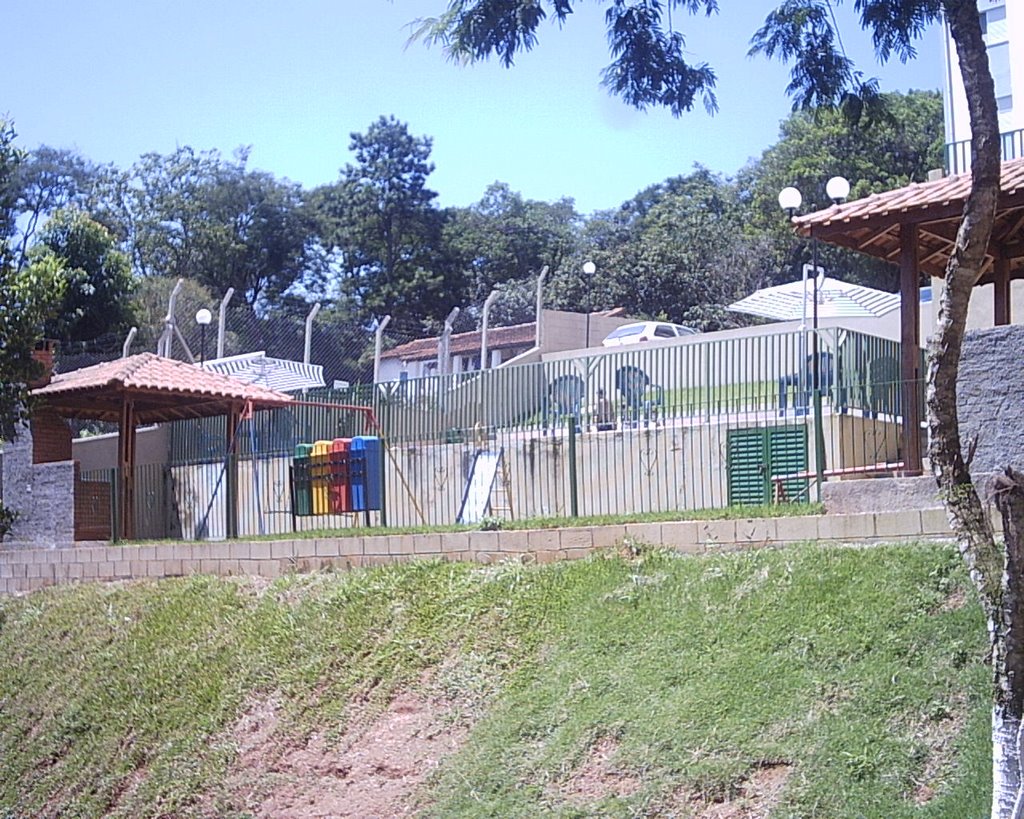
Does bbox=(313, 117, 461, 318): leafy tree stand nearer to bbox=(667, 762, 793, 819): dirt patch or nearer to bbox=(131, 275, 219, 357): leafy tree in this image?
bbox=(131, 275, 219, 357): leafy tree

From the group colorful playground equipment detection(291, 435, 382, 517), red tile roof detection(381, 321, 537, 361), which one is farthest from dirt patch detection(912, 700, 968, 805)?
red tile roof detection(381, 321, 537, 361)

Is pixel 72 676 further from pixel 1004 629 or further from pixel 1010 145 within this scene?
pixel 1010 145

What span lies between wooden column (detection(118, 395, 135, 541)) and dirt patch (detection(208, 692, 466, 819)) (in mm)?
8463

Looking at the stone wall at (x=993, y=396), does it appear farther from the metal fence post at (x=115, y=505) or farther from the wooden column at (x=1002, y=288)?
the metal fence post at (x=115, y=505)

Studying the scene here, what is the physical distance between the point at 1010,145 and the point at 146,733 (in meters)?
14.9

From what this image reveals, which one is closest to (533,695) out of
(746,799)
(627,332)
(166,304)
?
(746,799)

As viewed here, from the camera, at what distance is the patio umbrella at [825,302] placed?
25391mm

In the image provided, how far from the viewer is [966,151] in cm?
2153

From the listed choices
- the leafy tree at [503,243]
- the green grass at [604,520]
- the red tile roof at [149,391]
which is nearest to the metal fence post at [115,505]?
the red tile roof at [149,391]

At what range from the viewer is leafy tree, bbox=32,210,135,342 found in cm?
2981

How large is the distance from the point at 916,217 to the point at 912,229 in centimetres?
20

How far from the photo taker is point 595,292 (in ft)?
159

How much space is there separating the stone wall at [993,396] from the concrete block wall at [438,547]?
1.14 m

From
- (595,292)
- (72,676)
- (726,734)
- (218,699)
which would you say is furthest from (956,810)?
(595,292)
